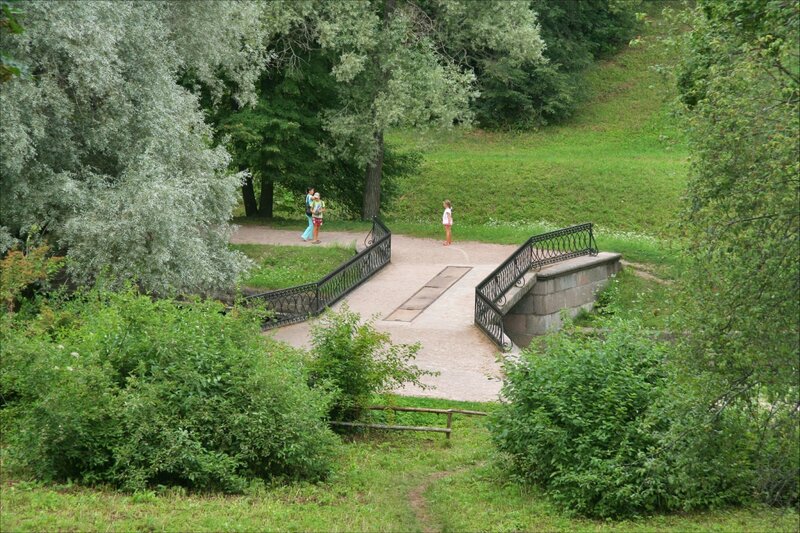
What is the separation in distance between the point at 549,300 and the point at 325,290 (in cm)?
595

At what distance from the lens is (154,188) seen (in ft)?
65.3

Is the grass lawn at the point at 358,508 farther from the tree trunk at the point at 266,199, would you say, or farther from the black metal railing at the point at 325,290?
the tree trunk at the point at 266,199

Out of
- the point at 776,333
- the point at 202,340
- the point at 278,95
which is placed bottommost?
the point at 202,340

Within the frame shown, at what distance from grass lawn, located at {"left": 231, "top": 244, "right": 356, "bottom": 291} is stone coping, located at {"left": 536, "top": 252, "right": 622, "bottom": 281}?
5.57 m

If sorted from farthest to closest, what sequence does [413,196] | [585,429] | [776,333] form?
1. [413,196]
2. [585,429]
3. [776,333]

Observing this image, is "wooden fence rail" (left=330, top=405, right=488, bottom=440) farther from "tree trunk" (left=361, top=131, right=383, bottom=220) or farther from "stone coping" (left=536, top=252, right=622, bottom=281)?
"tree trunk" (left=361, top=131, right=383, bottom=220)

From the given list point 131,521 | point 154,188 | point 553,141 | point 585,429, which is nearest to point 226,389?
point 131,521

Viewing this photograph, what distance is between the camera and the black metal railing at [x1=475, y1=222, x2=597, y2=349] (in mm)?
22734

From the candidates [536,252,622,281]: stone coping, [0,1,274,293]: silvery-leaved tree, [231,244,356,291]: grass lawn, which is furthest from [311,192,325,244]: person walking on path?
[0,1,274,293]: silvery-leaved tree

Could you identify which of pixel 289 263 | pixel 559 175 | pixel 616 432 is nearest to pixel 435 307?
pixel 289 263

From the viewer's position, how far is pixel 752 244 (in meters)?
9.52

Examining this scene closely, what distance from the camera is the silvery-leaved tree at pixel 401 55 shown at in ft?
103

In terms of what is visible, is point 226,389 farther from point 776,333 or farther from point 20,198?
point 20,198

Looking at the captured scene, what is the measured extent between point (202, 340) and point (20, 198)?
8981mm
